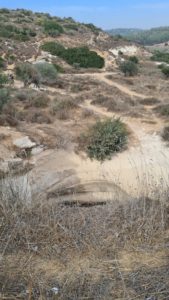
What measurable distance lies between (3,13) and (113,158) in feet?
141

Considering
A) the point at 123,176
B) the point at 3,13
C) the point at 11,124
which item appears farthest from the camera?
the point at 3,13

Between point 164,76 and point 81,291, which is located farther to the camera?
point 164,76

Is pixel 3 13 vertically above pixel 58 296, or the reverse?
pixel 3 13

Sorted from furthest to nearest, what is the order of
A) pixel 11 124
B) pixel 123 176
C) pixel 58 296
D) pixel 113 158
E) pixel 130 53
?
1. pixel 130 53
2. pixel 11 124
3. pixel 113 158
4. pixel 123 176
5. pixel 58 296

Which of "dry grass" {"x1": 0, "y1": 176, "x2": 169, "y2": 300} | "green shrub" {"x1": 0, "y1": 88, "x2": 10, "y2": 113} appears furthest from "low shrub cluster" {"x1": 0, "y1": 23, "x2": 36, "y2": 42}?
"dry grass" {"x1": 0, "y1": 176, "x2": 169, "y2": 300}

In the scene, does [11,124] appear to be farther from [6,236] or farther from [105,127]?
[6,236]

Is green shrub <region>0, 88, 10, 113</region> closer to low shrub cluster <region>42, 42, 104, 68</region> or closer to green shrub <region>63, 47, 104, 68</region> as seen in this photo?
low shrub cluster <region>42, 42, 104, 68</region>

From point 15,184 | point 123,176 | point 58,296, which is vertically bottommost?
point 123,176

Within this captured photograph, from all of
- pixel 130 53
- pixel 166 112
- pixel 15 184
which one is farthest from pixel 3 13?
pixel 15 184

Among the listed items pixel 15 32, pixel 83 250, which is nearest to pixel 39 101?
pixel 83 250

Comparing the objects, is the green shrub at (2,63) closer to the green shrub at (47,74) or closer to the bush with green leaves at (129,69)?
the green shrub at (47,74)

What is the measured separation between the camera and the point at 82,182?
10.8 metres

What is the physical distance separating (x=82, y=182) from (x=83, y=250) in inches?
258

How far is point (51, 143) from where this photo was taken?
1303 cm
